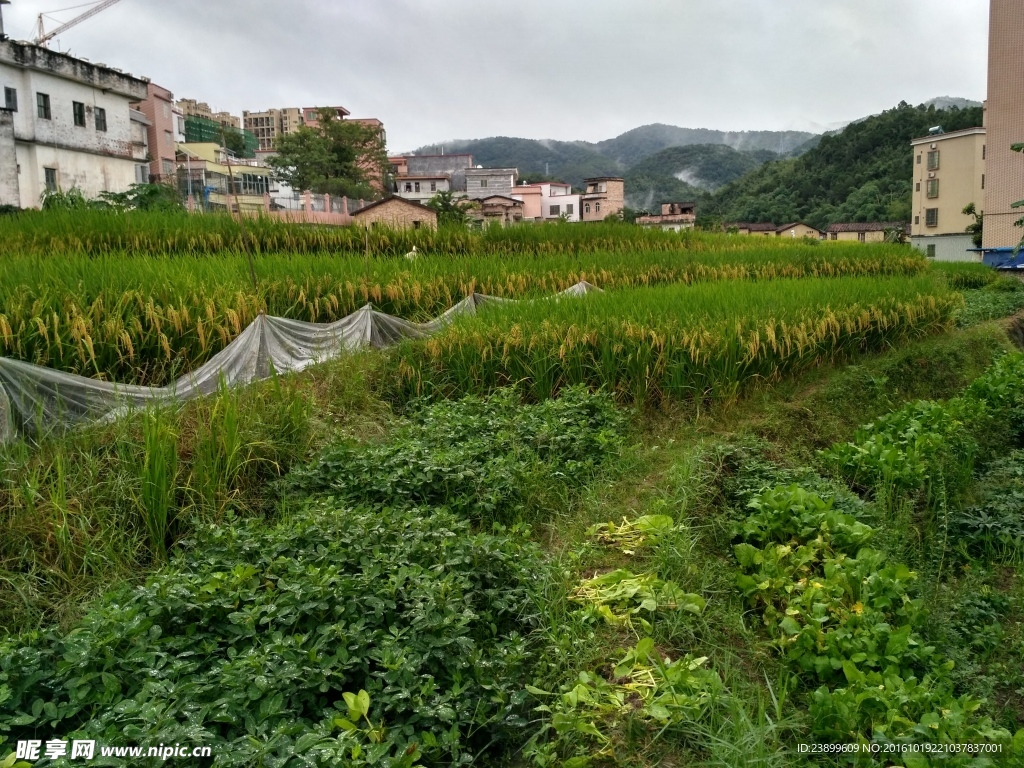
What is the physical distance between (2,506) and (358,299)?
16.8ft

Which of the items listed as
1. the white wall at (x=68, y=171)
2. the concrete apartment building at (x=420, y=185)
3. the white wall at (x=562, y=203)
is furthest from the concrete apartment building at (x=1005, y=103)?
the concrete apartment building at (x=420, y=185)

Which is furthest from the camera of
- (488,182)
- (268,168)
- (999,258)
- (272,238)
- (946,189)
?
(488,182)

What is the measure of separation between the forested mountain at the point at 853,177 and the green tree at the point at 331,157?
23.0 meters

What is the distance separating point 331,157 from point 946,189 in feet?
106

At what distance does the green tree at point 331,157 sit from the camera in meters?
39.7

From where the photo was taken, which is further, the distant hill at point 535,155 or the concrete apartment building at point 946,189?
the distant hill at point 535,155

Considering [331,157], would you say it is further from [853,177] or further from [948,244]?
[853,177]

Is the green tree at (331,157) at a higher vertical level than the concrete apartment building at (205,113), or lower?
lower

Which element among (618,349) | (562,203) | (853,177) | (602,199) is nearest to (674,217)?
(602,199)

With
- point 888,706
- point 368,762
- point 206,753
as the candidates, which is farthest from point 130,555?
point 888,706

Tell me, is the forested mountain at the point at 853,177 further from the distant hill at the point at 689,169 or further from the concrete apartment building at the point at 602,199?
the distant hill at the point at 689,169

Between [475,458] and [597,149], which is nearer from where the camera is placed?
[475,458]

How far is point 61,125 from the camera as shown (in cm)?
2734

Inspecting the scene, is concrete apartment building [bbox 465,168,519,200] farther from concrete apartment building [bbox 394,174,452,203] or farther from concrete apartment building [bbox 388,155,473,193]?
concrete apartment building [bbox 388,155,473,193]
